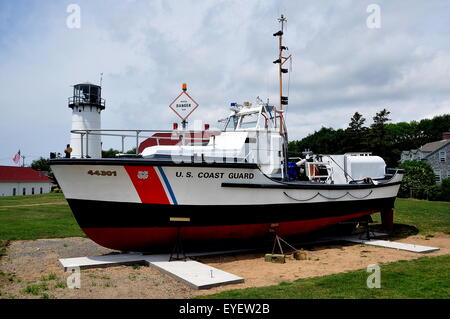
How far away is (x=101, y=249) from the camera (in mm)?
9578

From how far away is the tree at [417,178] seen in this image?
100ft

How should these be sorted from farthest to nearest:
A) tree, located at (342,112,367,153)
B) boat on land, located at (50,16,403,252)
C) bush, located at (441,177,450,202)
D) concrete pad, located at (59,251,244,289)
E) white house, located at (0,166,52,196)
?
white house, located at (0,166,52,196), tree, located at (342,112,367,153), bush, located at (441,177,450,202), boat on land, located at (50,16,403,252), concrete pad, located at (59,251,244,289)

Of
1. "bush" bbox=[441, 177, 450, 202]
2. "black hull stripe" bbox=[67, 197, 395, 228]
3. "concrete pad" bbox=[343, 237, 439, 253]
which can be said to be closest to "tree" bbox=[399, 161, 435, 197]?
"bush" bbox=[441, 177, 450, 202]

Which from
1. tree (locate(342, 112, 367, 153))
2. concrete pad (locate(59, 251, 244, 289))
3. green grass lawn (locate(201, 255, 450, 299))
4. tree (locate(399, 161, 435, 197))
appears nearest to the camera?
green grass lawn (locate(201, 255, 450, 299))

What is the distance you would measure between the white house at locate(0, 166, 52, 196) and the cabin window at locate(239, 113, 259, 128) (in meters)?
48.6

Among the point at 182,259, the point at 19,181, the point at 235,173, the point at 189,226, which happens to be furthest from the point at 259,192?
the point at 19,181

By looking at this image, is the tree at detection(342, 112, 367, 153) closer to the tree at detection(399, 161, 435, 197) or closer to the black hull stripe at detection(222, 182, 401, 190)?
the tree at detection(399, 161, 435, 197)

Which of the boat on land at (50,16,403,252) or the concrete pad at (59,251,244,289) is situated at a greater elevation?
the boat on land at (50,16,403,252)

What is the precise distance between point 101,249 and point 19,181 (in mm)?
48175

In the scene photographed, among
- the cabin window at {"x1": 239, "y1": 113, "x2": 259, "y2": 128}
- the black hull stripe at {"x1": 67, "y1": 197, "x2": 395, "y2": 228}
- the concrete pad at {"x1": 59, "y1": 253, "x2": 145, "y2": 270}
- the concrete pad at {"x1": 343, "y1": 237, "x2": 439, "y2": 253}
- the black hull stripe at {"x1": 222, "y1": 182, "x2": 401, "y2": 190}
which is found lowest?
the concrete pad at {"x1": 343, "y1": 237, "x2": 439, "y2": 253}

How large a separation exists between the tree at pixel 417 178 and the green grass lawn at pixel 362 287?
26.6 metres

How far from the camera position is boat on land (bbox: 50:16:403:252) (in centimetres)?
766

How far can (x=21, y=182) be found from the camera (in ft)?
166
